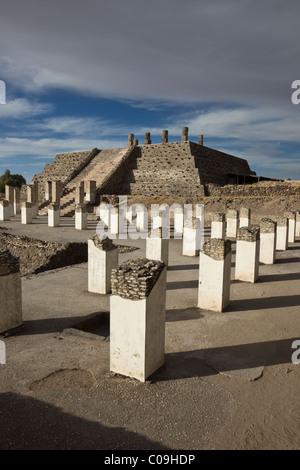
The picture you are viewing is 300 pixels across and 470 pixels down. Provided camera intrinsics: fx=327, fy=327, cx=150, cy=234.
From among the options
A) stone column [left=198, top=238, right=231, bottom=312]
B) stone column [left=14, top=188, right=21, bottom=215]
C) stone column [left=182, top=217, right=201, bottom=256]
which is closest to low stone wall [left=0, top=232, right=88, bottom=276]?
stone column [left=182, top=217, right=201, bottom=256]

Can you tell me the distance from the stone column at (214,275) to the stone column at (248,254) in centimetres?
236

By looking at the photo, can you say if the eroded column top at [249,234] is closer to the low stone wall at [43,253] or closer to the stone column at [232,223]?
the low stone wall at [43,253]

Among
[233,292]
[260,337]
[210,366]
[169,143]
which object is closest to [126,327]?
[210,366]

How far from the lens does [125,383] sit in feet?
15.1

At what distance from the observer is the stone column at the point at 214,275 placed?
293 inches

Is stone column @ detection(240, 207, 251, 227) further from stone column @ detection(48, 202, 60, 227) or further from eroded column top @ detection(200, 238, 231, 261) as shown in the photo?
eroded column top @ detection(200, 238, 231, 261)

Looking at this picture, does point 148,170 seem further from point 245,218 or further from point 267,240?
point 267,240

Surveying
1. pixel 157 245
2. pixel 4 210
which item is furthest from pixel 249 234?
pixel 4 210

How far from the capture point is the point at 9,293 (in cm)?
625

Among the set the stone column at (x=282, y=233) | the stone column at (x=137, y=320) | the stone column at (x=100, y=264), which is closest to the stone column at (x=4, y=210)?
the stone column at (x=100, y=264)

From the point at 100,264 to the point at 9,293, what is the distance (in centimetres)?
285

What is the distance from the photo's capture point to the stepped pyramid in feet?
105

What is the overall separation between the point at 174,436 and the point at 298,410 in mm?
1670

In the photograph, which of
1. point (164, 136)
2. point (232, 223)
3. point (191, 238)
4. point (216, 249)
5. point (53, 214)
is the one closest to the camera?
point (216, 249)
